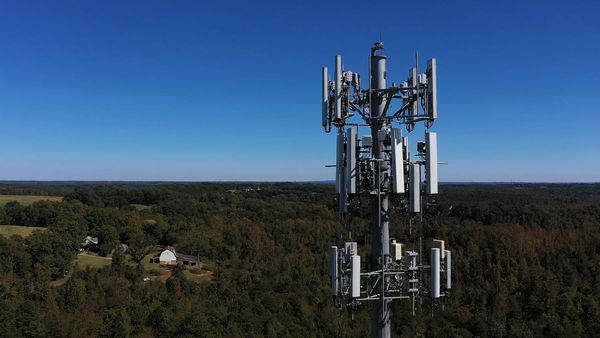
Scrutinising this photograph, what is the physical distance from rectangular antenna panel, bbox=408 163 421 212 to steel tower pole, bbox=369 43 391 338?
0.40 meters

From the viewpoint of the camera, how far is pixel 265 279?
188 feet

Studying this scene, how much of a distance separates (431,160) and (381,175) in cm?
87

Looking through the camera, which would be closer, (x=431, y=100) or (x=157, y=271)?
(x=431, y=100)

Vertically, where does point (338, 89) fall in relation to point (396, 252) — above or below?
above

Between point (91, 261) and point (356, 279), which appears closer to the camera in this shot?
point (356, 279)

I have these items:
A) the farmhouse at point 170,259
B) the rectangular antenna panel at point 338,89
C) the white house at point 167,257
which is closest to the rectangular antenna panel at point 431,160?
the rectangular antenna panel at point 338,89

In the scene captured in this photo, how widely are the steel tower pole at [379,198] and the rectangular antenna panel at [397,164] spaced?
0.22 metres

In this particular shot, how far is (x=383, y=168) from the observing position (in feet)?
24.7

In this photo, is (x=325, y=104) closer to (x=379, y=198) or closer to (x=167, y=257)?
(x=379, y=198)

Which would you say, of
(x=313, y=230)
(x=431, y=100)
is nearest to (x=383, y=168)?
(x=431, y=100)

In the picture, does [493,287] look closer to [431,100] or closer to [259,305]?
[259,305]

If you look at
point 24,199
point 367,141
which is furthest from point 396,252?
point 24,199

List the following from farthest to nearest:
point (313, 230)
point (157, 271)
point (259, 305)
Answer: point (313, 230) → point (157, 271) → point (259, 305)

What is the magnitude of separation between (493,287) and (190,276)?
133 feet
